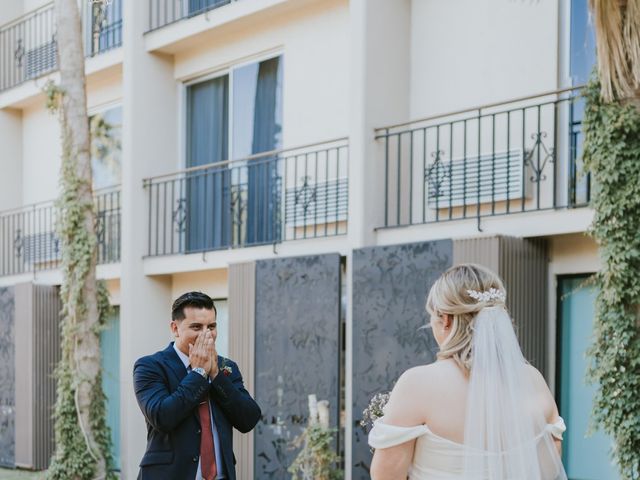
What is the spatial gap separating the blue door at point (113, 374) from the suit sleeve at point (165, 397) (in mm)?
11790

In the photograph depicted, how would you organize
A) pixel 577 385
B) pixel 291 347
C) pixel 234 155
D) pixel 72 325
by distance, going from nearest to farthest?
pixel 577 385 < pixel 291 347 < pixel 72 325 < pixel 234 155

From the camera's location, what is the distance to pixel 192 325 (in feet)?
18.4

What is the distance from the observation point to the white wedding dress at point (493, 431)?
12.4 feet

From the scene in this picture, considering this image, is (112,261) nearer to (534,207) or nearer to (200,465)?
(534,207)

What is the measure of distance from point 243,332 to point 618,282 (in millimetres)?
5792

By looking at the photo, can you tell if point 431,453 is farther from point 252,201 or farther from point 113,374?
point 113,374

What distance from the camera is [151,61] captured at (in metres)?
16.2

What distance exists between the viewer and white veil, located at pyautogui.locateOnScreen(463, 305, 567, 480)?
3.80 metres

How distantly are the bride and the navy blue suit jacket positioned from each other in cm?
172

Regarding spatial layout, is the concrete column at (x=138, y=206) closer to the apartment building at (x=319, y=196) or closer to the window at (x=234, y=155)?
the apartment building at (x=319, y=196)

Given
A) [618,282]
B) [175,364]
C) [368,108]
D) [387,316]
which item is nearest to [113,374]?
[387,316]

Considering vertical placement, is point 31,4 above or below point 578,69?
above

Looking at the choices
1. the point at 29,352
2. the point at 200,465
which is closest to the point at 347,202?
the point at 29,352

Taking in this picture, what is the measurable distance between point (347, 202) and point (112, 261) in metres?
5.09
